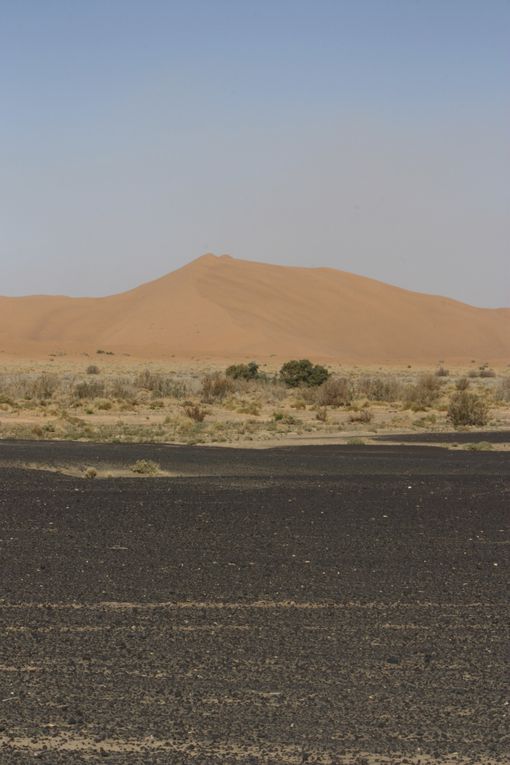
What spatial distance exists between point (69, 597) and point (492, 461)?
49.5 feet

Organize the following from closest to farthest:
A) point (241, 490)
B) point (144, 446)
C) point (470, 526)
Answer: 1. point (470, 526)
2. point (241, 490)
3. point (144, 446)

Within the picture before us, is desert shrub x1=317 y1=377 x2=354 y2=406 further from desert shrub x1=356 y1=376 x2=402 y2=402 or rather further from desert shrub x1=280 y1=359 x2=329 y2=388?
desert shrub x1=280 y1=359 x2=329 y2=388

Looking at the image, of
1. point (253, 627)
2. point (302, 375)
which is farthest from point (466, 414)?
point (253, 627)

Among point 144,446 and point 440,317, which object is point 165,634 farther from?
point 440,317

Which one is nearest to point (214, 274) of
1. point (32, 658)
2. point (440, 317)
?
point (440, 317)

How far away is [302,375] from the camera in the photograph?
187ft

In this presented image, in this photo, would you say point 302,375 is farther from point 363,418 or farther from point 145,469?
point 145,469

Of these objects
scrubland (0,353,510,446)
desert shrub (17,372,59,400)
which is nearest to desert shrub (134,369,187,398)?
scrubland (0,353,510,446)

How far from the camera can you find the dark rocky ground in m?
5.70

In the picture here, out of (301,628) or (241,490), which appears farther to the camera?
(241,490)

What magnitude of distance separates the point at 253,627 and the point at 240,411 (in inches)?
1265

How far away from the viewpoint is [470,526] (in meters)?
13.4

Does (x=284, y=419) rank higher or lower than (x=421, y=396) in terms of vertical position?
lower

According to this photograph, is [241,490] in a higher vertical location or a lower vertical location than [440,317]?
lower
